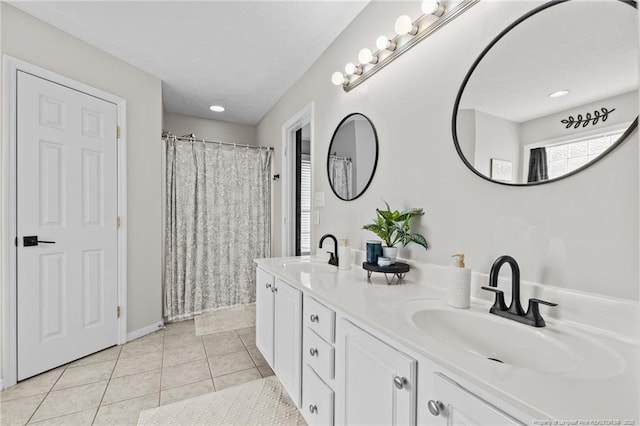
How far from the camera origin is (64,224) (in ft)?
7.13

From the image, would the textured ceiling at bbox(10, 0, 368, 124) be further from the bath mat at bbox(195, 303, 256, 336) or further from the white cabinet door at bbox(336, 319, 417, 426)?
the bath mat at bbox(195, 303, 256, 336)

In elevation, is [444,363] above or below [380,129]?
below

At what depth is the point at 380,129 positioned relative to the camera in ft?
5.72

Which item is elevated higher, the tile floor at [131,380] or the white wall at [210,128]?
the white wall at [210,128]

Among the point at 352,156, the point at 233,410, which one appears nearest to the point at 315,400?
the point at 233,410

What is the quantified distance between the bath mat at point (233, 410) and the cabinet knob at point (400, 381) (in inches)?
40.9

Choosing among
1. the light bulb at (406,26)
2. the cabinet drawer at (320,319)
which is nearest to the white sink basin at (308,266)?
the cabinet drawer at (320,319)

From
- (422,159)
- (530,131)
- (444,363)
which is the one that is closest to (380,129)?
(422,159)

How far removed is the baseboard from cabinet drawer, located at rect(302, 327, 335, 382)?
2.02 m

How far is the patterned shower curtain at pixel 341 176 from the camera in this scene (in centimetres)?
208

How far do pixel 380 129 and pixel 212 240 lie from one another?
2444mm

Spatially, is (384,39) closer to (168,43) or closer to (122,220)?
(168,43)

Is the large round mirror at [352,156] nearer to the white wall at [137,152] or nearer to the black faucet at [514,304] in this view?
the black faucet at [514,304]

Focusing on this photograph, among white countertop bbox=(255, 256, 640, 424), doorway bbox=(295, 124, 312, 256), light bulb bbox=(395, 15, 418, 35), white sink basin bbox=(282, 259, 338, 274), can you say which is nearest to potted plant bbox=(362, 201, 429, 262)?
white countertop bbox=(255, 256, 640, 424)
